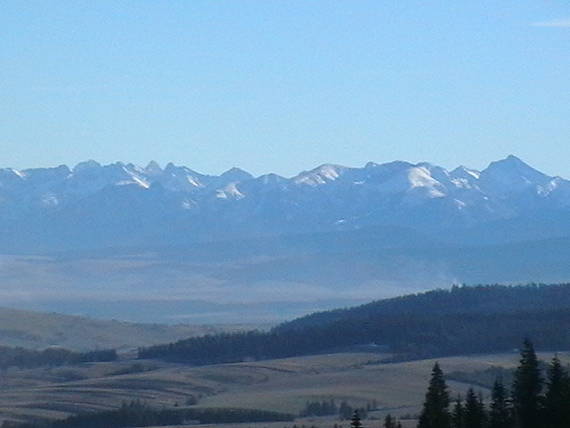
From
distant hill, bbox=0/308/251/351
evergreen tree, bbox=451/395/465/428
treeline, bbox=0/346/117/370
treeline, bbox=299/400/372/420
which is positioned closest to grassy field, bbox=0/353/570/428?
treeline, bbox=299/400/372/420

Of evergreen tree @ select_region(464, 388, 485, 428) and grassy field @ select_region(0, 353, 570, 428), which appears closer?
evergreen tree @ select_region(464, 388, 485, 428)

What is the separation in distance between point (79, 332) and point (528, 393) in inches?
5327

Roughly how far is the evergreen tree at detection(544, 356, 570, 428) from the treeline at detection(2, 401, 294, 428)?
39.4 metres

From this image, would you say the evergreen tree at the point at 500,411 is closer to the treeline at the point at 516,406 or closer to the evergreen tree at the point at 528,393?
the treeline at the point at 516,406

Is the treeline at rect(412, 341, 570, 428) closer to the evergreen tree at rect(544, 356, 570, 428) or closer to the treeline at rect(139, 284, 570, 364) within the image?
the evergreen tree at rect(544, 356, 570, 428)

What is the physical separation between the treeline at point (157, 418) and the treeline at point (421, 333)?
29.5 m

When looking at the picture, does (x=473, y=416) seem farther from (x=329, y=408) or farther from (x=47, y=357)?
(x=47, y=357)

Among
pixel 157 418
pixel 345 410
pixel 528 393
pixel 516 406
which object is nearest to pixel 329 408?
pixel 345 410

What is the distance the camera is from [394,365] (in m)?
114

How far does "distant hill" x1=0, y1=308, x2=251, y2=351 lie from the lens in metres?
170

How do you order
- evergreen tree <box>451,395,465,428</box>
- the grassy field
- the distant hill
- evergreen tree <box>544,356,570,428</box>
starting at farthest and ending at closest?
the distant hill → the grassy field → evergreen tree <box>451,395,465,428</box> → evergreen tree <box>544,356,570,428</box>

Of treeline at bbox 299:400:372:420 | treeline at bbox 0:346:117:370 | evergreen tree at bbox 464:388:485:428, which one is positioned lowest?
evergreen tree at bbox 464:388:485:428

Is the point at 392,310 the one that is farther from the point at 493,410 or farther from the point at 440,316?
the point at 493,410

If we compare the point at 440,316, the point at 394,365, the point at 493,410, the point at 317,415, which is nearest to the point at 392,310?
the point at 440,316
